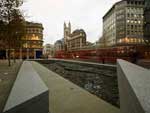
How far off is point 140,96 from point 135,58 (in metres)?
28.9

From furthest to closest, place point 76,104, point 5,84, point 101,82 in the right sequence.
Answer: point 101,82 → point 5,84 → point 76,104

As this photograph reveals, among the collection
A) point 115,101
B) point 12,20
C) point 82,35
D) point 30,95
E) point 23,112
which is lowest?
point 115,101

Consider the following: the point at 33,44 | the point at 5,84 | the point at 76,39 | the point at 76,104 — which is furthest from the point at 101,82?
the point at 76,39

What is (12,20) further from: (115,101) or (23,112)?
(23,112)

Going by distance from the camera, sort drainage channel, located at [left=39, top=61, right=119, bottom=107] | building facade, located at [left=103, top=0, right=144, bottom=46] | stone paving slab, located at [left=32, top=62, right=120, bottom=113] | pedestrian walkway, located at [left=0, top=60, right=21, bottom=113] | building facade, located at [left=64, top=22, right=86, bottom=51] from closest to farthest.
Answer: stone paving slab, located at [left=32, top=62, right=120, bottom=113]
pedestrian walkway, located at [left=0, top=60, right=21, bottom=113]
drainage channel, located at [left=39, top=61, right=119, bottom=107]
building facade, located at [left=103, top=0, right=144, bottom=46]
building facade, located at [left=64, top=22, right=86, bottom=51]

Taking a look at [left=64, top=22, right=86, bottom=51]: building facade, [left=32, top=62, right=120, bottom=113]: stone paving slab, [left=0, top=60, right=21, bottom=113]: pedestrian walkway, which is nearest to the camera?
[left=32, top=62, right=120, bottom=113]: stone paving slab

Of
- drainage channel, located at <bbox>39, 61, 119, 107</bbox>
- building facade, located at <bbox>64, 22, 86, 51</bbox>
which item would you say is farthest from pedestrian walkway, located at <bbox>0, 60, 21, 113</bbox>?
building facade, located at <bbox>64, 22, 86, 51</bbox>

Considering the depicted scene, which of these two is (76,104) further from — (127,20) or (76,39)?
(76,39)

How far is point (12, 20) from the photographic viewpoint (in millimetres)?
17203

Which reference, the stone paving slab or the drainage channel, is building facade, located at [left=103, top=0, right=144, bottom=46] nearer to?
the drainage channel

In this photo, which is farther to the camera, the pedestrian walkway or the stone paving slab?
the pedestrian walkway

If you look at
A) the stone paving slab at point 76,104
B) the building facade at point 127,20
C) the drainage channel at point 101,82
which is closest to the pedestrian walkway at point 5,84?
the stone paving slab at point 76,104

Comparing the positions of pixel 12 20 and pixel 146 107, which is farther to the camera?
pixel 12 20

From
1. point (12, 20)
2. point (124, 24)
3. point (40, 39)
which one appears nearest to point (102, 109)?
point (12, 20)
